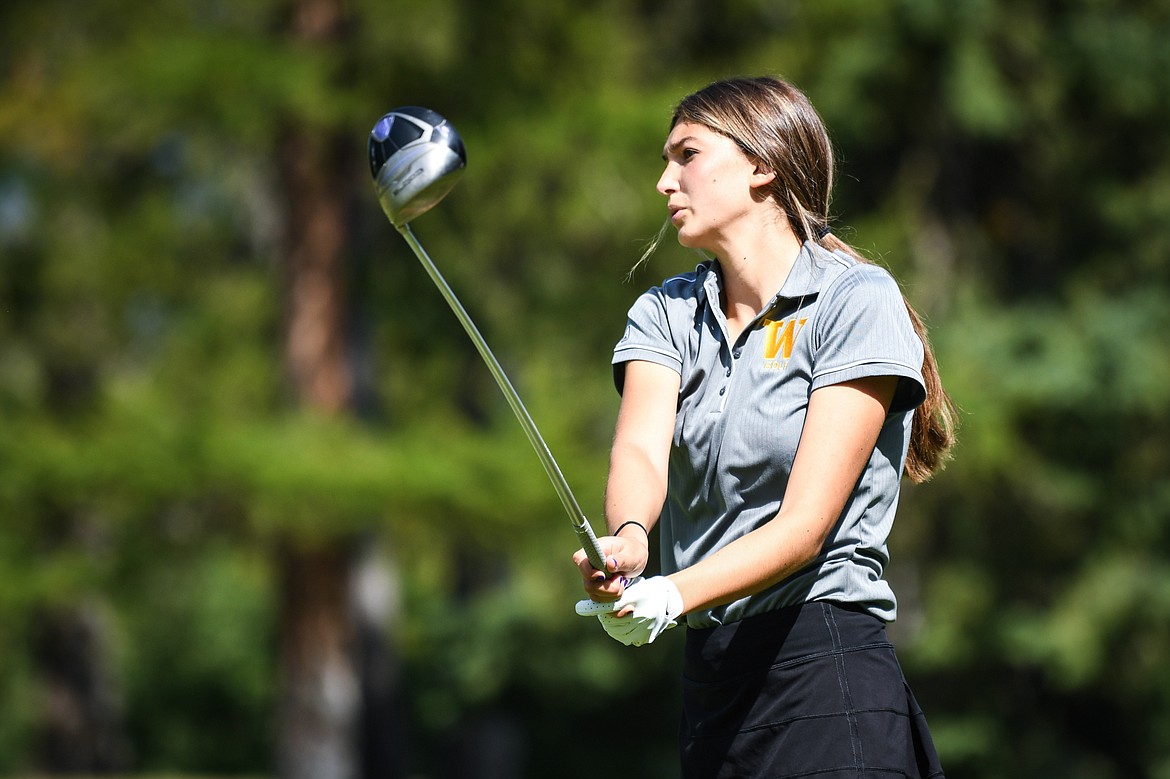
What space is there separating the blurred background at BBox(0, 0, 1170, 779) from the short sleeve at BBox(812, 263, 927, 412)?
7379mm

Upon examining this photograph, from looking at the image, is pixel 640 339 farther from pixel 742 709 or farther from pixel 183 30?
pixel 183 30

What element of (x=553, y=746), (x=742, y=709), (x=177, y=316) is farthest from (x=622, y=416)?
(x=553, y=746)

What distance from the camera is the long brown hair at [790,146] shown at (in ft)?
8.47

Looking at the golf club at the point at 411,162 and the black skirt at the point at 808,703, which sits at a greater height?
the golf club at the point at 411,162

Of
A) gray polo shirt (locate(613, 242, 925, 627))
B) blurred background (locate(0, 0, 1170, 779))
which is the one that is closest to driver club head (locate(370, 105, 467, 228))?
gray polo shirt (locate(613, 242, 925, 627))

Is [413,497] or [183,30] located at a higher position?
[183,30]

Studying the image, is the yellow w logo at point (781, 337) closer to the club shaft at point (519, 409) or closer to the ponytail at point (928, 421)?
the ponytail at point (928, 421)

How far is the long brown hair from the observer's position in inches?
102

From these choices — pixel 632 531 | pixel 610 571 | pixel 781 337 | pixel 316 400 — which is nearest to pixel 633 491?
pixel 632 531

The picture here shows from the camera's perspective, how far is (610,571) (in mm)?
2295

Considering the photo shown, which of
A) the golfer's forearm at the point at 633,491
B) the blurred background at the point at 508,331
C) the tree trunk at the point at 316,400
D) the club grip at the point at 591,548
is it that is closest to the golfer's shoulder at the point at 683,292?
the golfer's forearm at the point at 633,491

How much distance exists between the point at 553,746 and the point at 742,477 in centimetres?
1624

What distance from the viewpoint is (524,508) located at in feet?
33.2

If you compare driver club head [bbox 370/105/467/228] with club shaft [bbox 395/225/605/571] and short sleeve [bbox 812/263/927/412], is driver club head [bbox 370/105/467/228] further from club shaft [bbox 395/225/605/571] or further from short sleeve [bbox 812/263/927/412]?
short sleeve [bbox 812/263/927/412]
